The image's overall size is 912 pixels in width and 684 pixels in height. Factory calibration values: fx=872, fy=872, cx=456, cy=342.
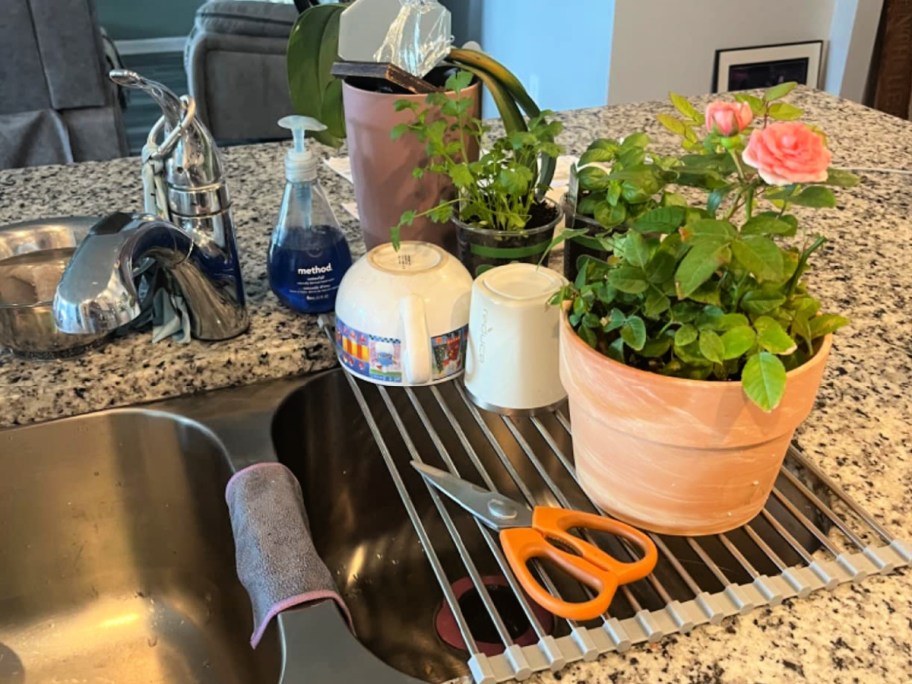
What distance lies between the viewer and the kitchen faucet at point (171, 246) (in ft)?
2.32

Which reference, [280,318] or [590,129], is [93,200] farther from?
[590,129]

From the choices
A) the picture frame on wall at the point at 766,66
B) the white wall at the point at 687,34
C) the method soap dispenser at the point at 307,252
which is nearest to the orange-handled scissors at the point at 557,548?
the method soap dispenser at the point at 307,252

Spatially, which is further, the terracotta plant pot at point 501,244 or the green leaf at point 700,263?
the terracotta plant pot at point 501,244

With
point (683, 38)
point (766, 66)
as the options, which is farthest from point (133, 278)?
point (766, 66)

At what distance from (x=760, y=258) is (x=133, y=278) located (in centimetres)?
55

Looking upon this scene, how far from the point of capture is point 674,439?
583 mm

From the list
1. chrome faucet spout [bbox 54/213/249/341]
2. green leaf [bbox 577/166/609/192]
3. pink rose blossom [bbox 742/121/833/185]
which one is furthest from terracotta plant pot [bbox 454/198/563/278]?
pink rose blossom [bbox 742/121/833/185]

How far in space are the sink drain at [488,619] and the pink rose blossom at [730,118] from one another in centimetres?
44

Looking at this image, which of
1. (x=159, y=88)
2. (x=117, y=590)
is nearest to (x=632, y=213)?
(x=159, y=88)

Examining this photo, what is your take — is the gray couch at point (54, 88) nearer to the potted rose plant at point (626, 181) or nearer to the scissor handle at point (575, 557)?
the potted rose plant at point (626, 181)

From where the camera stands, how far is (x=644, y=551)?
2.07ft

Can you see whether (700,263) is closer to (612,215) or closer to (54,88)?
(612,215)

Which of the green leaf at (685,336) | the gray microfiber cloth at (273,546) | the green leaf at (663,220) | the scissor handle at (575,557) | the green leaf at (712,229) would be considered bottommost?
the gray microfiber cloth at (273,546)

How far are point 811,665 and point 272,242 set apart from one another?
0.65 metres
